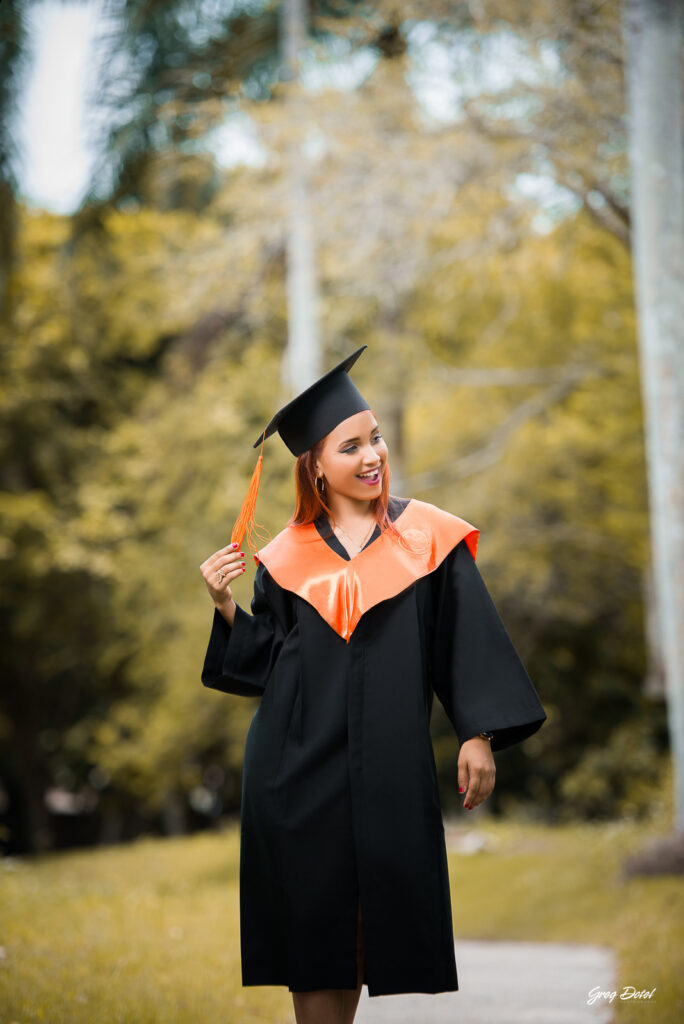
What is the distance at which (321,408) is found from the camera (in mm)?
2936

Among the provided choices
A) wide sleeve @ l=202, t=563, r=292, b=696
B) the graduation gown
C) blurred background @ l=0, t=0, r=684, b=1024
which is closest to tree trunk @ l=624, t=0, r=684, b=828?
blurred background @ l=0, t=0, r=684, b=1024

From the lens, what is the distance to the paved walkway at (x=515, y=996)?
4.47 m

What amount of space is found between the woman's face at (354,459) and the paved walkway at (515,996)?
219 centimetres

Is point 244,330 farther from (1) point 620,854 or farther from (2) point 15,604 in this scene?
(1) point 620,854

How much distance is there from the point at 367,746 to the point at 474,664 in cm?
36

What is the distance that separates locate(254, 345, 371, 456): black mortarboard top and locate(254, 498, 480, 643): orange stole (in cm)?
31

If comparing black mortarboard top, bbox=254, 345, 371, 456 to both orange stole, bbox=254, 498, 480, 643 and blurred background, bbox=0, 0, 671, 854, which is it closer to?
orange stole, bbox=254, 498, 480, 643

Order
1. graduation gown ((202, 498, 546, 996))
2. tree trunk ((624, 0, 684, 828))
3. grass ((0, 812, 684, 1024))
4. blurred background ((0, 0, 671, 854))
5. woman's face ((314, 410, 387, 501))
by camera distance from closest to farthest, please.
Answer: graduation gown ((202, 498, 546, 996)), woman's face ((314, 410, 387, 501)), grass ((0, 812, 684, 1024)), tree trunk ((624, 0, 684, 828)), blurred background ((0, 0, 671, 854))

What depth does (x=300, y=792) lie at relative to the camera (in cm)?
275

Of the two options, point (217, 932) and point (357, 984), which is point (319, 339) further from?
point (357, 984)

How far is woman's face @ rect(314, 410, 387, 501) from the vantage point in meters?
2.91

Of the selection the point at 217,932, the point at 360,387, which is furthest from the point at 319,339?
the point at 217,932

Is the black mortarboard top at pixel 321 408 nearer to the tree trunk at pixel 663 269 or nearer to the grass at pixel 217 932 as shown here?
the grass at pixel 217 932

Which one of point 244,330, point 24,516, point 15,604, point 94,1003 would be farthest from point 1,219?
point 94,1003
